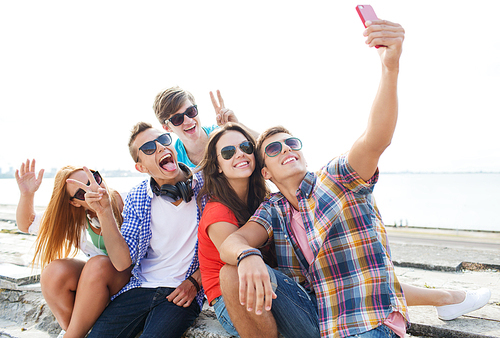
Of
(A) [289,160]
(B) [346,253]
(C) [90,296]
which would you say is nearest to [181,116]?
(A) [289,160]

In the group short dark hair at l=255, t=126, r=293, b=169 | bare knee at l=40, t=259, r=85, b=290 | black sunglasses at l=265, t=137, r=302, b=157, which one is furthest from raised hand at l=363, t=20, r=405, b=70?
bare knee at l=40, t=259, r=85, b=290

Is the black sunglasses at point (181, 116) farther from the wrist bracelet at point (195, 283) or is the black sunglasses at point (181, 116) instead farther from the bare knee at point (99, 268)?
the wrist bracelet at point (195, 283)

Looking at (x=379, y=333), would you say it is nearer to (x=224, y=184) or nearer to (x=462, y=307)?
(x=462, y=307)

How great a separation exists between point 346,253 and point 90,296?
6.97ft

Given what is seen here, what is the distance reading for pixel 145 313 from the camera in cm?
285

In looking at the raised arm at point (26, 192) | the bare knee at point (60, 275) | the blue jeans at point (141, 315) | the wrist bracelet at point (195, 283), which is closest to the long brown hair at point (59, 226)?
the bare knee at point (60, 275)

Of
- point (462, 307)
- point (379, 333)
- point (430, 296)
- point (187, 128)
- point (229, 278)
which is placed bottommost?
point (462, 307)

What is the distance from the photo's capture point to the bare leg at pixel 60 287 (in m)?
2.91

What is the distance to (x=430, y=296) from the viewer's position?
2668 millimetres

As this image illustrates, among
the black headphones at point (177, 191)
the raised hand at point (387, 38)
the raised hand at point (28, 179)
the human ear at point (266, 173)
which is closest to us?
the raised hand at point (387, 38)

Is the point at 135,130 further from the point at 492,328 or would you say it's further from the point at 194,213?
the point at 492,328

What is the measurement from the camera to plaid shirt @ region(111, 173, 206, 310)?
2.92 m

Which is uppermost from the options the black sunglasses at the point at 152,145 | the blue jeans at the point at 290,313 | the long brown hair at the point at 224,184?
the black sunglasses at the point at 152,145

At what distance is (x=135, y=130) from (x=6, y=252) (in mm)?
5150
